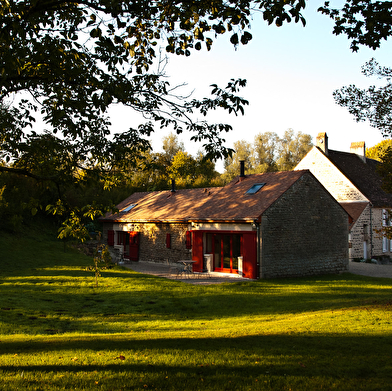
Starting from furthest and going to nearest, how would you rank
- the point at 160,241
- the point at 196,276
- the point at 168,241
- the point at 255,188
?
the point at 160,241
the point at 168,241
the point at 255,188
the point at 196,276

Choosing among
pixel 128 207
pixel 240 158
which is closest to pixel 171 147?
pixel 240 158

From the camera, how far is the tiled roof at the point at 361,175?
1267 inches

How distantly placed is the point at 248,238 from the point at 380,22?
1442 centimetres

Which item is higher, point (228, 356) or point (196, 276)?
point (228, 356)

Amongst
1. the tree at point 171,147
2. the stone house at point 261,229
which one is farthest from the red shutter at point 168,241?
the tree at point 171,147

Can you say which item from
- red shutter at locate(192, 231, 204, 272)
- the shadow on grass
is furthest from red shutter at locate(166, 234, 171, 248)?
the shadow on grass

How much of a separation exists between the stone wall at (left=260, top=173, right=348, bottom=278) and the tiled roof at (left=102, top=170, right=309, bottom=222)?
0.70m

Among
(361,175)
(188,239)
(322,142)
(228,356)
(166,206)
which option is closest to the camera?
(228,356)

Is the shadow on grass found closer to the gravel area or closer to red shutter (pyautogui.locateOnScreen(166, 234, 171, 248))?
the gravel area

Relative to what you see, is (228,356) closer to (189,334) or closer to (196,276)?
(189,334)

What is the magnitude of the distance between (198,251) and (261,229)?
4.41m

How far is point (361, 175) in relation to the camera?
3409cm

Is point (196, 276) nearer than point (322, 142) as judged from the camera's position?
Yes

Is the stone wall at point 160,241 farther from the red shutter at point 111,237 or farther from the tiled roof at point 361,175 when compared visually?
the tiled roof at point 361,175
